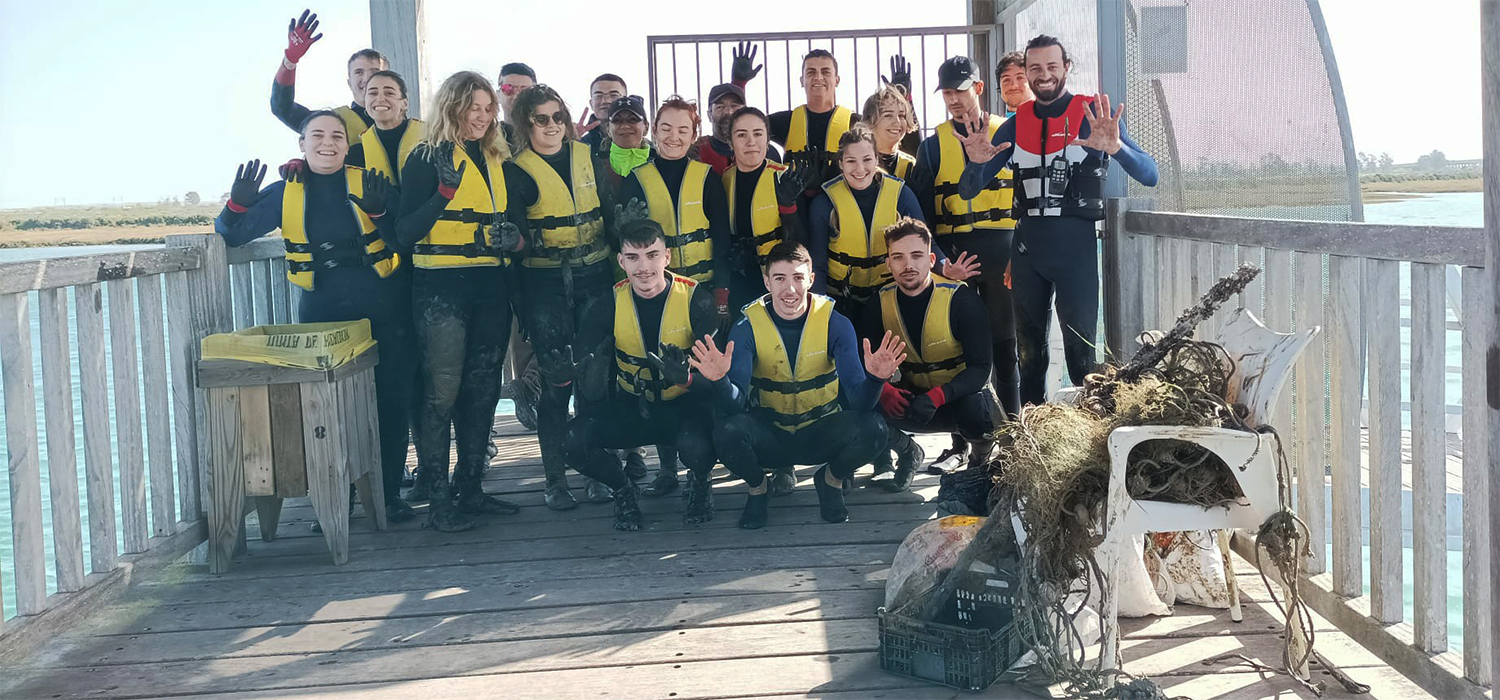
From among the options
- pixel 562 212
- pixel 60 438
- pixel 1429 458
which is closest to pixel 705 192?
pixel 562 212

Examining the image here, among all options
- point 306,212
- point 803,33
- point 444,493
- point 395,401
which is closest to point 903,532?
point 444,493

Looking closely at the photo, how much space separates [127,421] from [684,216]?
6.87 ft

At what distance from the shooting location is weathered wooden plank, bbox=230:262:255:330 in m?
4.88

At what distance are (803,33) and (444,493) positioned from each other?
338 centimetres

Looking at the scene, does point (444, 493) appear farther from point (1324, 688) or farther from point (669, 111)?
point (1324, 688)

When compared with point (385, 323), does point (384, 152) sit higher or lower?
higher

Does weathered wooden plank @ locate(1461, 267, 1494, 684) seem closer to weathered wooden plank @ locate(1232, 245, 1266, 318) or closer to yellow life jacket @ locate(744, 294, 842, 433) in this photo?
weathered wooden plank @ locate(1232, 245, 1266, 318)

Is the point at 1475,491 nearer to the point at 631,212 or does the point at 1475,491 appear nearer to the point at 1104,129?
the point at 1104,129

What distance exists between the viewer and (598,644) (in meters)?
3.42

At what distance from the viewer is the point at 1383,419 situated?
304 cm

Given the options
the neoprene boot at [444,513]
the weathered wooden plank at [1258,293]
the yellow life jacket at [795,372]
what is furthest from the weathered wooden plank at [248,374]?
the weathered wooden plank at [1258,293]

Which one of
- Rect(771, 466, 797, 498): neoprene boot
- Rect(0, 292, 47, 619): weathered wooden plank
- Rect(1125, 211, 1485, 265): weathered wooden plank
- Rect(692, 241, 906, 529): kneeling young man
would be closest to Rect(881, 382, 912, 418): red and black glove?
Rect(692, 241, 906, 529): kneeling young man

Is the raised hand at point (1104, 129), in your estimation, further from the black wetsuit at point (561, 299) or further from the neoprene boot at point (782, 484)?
the black wetsuit at point (561, 299)

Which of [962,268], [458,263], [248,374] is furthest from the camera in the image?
[962,268]
